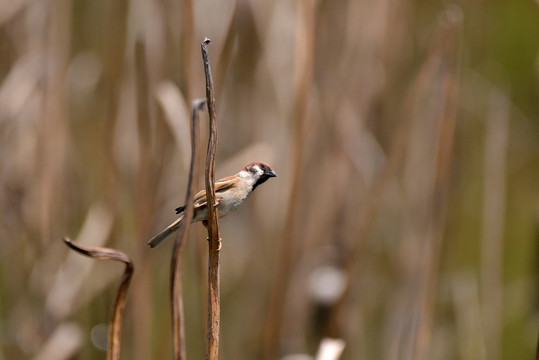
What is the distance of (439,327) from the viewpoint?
89.2 inches

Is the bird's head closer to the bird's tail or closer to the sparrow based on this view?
the sparrow

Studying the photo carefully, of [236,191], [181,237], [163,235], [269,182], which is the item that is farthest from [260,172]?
[269,182]

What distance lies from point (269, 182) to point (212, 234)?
1318 mm

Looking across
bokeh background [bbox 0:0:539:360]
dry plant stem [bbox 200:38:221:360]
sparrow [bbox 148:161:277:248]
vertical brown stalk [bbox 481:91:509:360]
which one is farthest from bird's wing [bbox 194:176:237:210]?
vertical brown stalk [bbox 481:91:509:360]

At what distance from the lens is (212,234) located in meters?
0.80

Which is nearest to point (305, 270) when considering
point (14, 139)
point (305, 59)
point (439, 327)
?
point (439, 327)

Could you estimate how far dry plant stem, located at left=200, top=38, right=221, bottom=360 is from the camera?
28.3 inches

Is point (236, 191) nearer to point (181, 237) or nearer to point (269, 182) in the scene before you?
point (181, 237)

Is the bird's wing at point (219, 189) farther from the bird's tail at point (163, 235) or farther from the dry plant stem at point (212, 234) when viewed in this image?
the dry plant stem at point (212, 234)

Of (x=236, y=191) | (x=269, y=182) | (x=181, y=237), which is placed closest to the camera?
(x=181, y=237)

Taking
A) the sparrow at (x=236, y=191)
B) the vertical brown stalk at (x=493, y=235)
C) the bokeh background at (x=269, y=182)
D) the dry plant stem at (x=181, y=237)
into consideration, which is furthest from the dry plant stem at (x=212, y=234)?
the vertical brown stalk at (x=493, y=235)

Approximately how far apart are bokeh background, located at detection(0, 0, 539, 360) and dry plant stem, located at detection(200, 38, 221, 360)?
623mm

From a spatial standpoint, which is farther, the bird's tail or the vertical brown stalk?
the vertical brown stalk

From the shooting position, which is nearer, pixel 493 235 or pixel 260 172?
pixel 260 172
